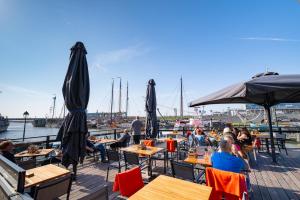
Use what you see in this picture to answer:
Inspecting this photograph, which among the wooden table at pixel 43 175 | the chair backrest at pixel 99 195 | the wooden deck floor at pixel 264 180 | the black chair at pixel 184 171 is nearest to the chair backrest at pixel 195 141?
the wooden deck floor at pixel 264 180

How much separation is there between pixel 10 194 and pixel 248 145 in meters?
6.42

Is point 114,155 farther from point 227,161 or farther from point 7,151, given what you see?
point 227,161

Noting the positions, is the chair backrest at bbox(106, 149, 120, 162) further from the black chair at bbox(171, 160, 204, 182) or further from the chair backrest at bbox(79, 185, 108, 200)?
the chair backrest at bbox(79, 185, 108, 200)

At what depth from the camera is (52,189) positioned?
2.12m

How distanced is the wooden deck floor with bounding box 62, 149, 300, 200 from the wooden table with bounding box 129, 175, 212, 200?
5.99ft

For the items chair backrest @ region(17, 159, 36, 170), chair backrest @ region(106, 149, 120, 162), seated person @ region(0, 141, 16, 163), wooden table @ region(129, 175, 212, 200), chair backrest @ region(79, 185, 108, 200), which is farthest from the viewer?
chair backrest @ region(106, 149, 120, 162)

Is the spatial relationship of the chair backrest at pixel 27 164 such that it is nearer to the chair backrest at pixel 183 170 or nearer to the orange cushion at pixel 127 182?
the orange cushion at pixel 127 182

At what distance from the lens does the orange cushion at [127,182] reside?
2.21 m

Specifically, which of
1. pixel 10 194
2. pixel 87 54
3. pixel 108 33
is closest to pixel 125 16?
pixel 108 33

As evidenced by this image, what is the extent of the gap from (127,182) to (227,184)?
4.70 ft

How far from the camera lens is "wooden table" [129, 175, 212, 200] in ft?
5.82

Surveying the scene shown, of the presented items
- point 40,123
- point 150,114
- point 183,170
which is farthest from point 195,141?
point 40,123

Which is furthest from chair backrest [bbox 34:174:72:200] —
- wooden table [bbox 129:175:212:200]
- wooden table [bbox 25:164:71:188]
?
wooden table [bbox 129:175:212:200]

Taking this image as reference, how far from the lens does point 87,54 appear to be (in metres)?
4.65
